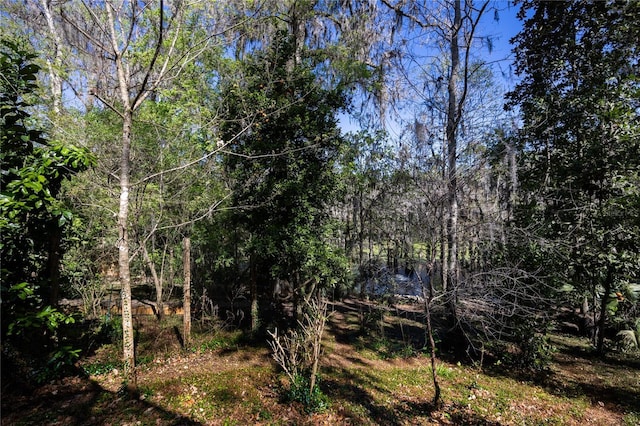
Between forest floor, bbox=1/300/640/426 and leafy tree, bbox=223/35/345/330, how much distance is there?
2.35 meters

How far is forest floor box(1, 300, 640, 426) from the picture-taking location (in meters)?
4.38

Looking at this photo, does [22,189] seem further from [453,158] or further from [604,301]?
[604,301]

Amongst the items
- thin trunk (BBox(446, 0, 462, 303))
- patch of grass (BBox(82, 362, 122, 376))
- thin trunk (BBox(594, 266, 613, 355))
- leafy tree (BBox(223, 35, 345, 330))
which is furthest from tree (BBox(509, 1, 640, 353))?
patch of grass (BBox(82, 362, 122, 376))

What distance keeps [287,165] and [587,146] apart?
787 cm

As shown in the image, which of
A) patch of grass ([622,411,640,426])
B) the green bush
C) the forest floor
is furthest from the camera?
patch of grass ([622,411,640,426])

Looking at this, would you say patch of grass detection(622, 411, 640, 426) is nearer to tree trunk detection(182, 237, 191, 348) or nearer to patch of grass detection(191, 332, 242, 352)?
patch of grass detection(191, 332, 242, 352)

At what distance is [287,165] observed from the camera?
7.40 m

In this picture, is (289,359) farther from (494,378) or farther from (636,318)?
(636,318)

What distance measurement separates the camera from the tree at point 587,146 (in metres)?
6.61

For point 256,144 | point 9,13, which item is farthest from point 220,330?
point 9,13

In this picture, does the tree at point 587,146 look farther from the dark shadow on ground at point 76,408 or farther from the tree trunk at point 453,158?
the dark shadow on ground at point 76,408

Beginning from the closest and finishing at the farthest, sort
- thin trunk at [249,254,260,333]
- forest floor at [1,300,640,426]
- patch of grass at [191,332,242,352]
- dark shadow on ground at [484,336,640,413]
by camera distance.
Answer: forest floor at [1,300,640,426], dark shadow on ground at [484,336,640,413], patch of grass at [191,332,242,352], thin trunk at [249,254,260,333]

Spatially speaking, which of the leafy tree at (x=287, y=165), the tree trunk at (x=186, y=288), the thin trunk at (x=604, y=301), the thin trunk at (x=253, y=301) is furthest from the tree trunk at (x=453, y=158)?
the tree trunk at (x=186, y=288)

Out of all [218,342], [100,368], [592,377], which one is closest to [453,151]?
[592,377]
